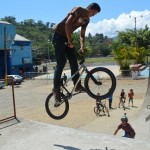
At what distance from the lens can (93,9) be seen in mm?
7062

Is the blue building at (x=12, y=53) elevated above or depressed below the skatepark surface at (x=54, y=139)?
above

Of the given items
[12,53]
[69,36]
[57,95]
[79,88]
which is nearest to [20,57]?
[12,53]

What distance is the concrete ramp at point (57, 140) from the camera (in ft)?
26.8

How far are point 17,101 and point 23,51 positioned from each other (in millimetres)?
25760

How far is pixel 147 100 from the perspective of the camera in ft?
61.1

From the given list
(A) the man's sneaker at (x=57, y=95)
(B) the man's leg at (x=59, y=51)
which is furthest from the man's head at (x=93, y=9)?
(A) the man's sneaker at (x=57, y=95)

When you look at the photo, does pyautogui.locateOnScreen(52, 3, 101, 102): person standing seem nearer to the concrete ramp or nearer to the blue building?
the concrete ramp

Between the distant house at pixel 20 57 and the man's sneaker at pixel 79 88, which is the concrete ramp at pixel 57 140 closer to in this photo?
the man's sneaker at pixel 79 88

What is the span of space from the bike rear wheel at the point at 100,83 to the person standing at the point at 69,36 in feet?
0.72

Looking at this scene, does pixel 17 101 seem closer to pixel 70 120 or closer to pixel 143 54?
pixel 70 120

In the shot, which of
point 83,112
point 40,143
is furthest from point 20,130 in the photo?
point 83,112

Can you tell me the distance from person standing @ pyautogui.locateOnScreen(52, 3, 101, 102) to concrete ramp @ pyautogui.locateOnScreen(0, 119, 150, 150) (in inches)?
43.2

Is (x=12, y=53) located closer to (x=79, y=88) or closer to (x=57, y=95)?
(x=57, y=95)

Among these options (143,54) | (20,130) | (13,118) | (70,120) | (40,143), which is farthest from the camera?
(143,54)
